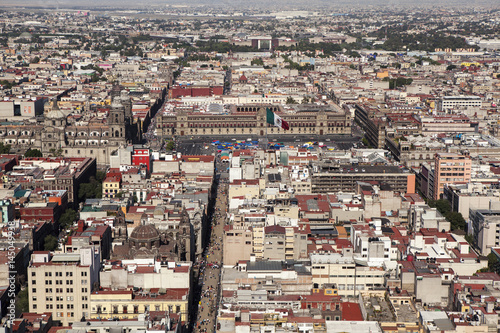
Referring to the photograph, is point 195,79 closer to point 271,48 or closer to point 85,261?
point 271,48

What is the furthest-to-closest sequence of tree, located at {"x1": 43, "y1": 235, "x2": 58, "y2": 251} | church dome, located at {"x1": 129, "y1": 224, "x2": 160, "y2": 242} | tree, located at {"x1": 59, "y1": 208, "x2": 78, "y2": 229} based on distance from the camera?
tree, located at {"x1": 59, "y1": 208, "x2": 78, "y2": 229}, tree, located at {"x1": 43, "y1": 235, "x2": 58, "y2": 251}, church dome, located at {"x1": 129, "y1": 224, "x2": 160, "y2": 242}

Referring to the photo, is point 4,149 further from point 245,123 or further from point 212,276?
point 212,276

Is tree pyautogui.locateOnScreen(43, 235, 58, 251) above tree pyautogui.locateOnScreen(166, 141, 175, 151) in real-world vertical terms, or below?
below

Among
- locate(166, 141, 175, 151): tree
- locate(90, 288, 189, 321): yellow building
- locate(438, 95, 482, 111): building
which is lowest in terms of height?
locate(90, 288, 189, 321): yellow building

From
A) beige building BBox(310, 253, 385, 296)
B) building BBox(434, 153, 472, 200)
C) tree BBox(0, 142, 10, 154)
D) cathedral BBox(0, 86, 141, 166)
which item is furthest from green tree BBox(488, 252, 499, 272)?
tree BBox(0, 142, 10, 154)

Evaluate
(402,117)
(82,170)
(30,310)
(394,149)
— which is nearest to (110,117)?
(82,170)

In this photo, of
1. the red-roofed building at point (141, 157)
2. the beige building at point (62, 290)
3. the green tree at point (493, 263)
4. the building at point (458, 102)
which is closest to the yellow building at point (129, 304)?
the beige building at point (62, 290)

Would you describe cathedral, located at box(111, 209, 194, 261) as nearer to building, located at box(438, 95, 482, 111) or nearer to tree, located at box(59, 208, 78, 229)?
tree, located at box(59, 208, 78, 229)
